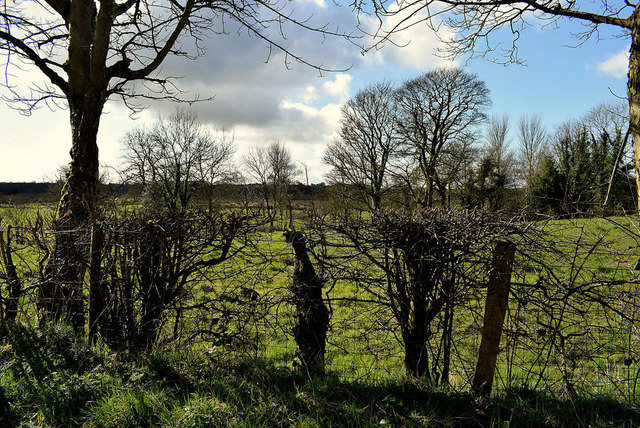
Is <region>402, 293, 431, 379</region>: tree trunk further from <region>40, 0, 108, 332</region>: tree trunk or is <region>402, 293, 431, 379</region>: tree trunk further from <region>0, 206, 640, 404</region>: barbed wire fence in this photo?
<region>40, 0, 108, 332</region>: tree trunk

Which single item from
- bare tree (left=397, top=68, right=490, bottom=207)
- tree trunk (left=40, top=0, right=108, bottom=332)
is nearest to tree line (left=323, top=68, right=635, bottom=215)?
bare tree (left=397, top=68, right=490, bottom=207)

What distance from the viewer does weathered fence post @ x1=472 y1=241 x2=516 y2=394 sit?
122 inches

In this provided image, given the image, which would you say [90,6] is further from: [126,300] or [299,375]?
[299,375]

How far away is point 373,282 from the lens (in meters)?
3.49

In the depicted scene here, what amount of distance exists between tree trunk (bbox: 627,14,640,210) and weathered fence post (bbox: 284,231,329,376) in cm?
353

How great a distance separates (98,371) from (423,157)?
23.5m

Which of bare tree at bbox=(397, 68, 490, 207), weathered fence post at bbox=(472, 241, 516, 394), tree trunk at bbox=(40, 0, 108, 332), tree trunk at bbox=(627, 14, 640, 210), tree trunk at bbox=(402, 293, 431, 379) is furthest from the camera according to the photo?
bare tree at bbox=(397, 68, 490, 207)

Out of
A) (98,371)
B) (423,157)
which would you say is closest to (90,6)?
(98,371)

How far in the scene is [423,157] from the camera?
80.0ft

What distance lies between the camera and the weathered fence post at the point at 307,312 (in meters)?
3.53

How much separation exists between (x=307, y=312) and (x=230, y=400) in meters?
1.03

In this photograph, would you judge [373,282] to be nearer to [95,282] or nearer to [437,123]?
[95,282]

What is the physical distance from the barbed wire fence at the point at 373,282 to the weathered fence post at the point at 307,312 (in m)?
0.07

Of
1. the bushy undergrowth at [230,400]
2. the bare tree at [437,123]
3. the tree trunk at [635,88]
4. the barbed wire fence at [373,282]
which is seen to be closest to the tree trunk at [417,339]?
the barbed wire fence at [373,282]
